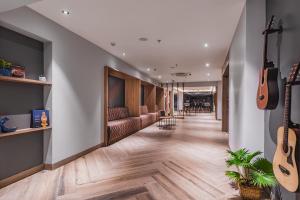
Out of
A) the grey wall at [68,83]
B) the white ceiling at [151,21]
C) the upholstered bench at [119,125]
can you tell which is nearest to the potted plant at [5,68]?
the grey wall at [68,83]

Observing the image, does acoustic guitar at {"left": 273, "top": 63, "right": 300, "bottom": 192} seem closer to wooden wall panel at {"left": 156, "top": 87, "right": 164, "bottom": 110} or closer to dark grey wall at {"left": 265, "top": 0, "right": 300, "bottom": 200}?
dark grey wall at {"left": 265, "top": 0, "right": 300, "bottom": 200}

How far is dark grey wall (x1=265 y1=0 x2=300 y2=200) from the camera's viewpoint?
73.2 inches

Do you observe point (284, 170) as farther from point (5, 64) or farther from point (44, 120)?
point (5, 64)

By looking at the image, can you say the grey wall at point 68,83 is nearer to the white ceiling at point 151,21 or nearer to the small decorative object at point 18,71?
the white ceiling at point 151,21

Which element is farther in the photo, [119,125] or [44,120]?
[119,125]

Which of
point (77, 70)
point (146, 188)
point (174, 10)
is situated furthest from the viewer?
point (77, 70)

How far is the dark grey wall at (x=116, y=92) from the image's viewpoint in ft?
24.7

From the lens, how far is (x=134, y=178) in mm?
3166

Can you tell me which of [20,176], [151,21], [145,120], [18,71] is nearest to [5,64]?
[18,71]

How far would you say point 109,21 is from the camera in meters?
3.71

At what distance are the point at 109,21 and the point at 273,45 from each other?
295 centimetres

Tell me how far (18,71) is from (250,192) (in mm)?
3910

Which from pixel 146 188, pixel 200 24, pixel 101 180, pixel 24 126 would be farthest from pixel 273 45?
pixel 24 126

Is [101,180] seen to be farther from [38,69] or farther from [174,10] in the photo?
[174,10]
